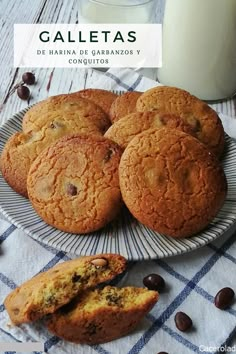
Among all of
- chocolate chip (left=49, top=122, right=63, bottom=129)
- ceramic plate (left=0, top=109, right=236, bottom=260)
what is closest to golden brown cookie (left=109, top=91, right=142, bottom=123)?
chocolate chip (left=49, top=122, right=63, bottom=129)

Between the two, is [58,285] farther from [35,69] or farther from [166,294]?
[35,69]

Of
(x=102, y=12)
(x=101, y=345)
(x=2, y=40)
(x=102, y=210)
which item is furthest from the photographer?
(x=2, y=40)

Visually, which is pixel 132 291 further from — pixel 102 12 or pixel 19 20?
pixel 19 20

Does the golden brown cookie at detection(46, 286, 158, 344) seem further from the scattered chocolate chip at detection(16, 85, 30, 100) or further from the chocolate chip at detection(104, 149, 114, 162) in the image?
the scattered chocolate chip at detection(16, 85, 30, 100)

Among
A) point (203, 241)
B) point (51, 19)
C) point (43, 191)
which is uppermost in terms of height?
point (51, 19)

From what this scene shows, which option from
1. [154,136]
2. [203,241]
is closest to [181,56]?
[154,136]
